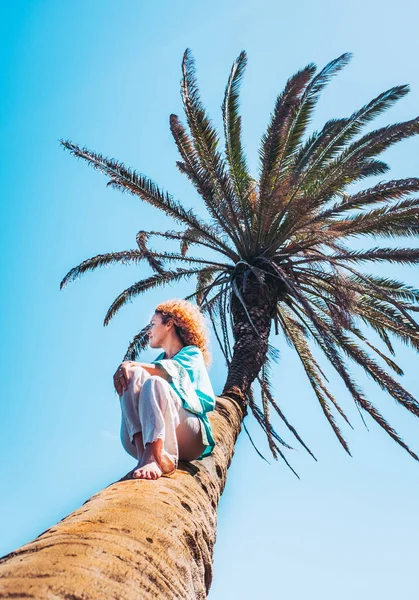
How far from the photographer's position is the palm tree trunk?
1.48 meters

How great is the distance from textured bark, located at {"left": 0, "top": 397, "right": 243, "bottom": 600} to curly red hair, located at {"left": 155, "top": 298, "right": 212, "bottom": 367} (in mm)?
1213

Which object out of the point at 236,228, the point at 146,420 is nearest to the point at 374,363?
the point at 236,228

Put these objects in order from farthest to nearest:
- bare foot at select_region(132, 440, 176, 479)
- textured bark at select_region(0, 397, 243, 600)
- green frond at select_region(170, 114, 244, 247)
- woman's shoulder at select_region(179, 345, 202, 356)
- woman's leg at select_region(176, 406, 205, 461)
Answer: green frond at select_region(170, 114, 244, 247) → woman's shoulder at select_region(179, 345, 202, 356) → woman's leg at select_region(176, 406, 205, 461) → bare foot at select_region(132, 440, 176, 479) → textured bark at select_region(0, 397, 243, 600)

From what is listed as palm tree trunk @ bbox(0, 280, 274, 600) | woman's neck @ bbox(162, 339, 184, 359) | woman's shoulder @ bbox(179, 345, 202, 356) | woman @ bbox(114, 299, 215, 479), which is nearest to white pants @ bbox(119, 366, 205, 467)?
woman @ bbox(114, 299, 215, 479)

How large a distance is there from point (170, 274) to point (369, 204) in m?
3.49

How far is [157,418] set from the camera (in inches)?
119

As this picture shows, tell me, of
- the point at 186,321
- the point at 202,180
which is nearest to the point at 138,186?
the point at 202,180

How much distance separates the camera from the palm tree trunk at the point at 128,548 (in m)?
1.48

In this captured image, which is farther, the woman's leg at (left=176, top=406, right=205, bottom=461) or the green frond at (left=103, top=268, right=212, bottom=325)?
the green frond at (left=103, top=268, right=212, bottom=325)

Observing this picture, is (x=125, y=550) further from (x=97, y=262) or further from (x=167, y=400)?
(x=97, y=262)

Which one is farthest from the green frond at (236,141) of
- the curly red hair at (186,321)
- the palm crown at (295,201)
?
the curly red hair at (186,321)

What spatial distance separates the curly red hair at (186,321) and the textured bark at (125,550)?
1213mm

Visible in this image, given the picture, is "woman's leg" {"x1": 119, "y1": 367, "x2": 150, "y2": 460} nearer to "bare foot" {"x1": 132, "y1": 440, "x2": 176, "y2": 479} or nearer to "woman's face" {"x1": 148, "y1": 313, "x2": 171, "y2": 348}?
"bare foot" {"x1": 132, "y1": 440, "x2": 176, "y2": 479}

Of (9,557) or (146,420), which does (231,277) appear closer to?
(146,420)
